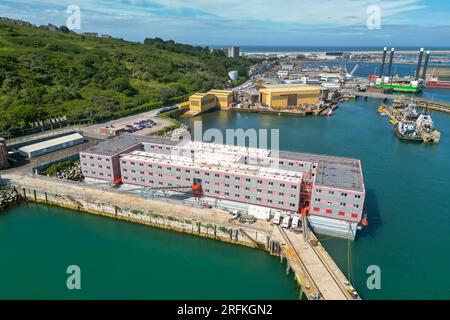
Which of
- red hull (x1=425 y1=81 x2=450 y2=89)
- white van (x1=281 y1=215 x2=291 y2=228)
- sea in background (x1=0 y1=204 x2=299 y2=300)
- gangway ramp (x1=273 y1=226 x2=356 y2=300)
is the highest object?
red hull (x1=425 y1=81 x2=450 y2=89)

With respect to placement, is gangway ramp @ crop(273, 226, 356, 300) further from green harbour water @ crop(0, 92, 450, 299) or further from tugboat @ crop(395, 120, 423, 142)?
tugboat @ crop(395, 120, 423, 142)

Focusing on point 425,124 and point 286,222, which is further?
point 425,124

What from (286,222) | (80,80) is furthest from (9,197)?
→ (80,80)

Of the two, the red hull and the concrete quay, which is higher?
the red hull

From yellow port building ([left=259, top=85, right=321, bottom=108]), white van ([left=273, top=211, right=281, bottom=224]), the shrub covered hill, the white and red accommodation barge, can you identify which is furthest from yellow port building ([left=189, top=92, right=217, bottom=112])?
white van ([left=273, top=211, right=281, bottom=224])

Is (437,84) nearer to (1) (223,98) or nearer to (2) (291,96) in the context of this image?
(2) (291,96)
